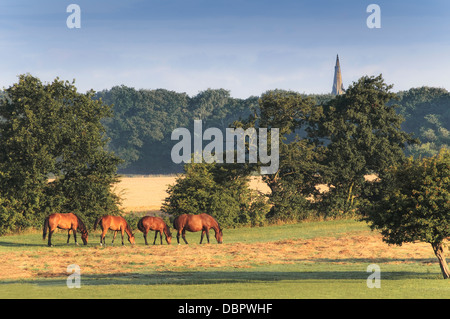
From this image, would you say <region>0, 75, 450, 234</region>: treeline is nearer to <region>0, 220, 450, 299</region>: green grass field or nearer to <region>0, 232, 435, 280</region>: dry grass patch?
<region>0, 220, 450, 299</region>: green grass field

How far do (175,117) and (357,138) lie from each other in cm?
8850

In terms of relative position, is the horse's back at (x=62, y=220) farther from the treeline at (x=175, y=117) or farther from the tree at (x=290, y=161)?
the treeline at (x=175, y=117)

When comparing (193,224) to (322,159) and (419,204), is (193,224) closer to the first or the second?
(322,159)

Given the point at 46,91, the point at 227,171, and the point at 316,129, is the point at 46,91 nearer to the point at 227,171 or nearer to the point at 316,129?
the point at 227,171

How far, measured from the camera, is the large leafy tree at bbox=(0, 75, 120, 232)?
42.8 m

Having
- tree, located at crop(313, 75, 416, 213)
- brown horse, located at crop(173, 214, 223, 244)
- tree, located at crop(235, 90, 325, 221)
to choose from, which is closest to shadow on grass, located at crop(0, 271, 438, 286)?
brown horse, located at crop(173, 214, 223, 244)

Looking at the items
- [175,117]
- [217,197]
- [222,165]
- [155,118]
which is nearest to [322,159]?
[222,165]

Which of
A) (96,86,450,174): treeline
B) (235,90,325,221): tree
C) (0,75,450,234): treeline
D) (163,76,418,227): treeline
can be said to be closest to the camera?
(0,75,450,234): treeline

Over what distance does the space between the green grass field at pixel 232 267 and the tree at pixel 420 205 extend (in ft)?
4.77

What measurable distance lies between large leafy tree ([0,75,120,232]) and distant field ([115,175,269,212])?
41.2 feet

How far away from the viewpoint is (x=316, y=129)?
5591cm

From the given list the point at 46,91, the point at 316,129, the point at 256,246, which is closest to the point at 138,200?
the point at 316,129

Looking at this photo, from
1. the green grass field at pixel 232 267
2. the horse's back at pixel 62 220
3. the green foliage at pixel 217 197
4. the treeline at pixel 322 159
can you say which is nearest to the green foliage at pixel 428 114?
the treeline at pixel 322 159

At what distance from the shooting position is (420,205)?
21.4 m
